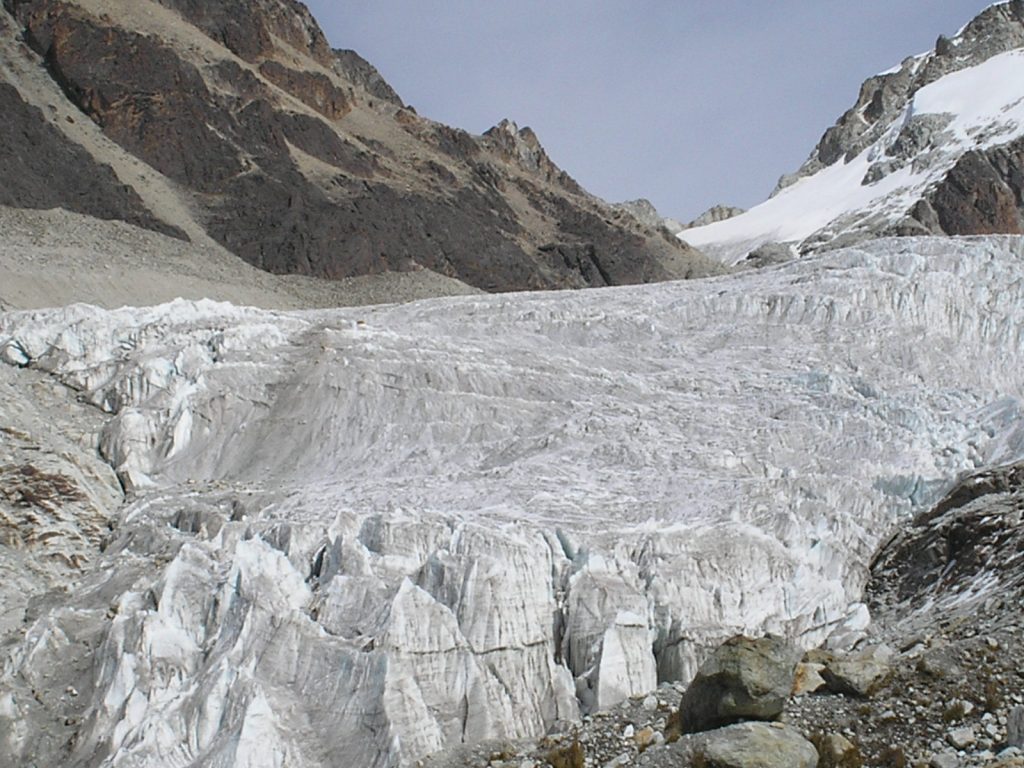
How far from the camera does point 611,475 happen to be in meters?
18.9

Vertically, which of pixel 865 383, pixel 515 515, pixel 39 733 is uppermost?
pixel 865 383

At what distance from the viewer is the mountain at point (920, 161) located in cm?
9119

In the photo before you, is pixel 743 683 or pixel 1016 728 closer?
pixel 1016 728

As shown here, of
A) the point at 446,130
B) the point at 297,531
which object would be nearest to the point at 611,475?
the point at 297,531

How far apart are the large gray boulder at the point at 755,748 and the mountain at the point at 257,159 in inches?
2161

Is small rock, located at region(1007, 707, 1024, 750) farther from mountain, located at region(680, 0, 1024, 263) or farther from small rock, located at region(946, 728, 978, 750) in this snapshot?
mountain, located at region(680, 0, 1024, 263)

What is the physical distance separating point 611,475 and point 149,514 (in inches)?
305

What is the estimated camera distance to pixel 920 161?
108 meters

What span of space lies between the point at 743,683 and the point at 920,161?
351 feet

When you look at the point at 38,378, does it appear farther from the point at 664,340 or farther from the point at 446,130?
the point at 446,130

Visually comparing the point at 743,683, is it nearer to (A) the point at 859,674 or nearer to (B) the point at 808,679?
(B) the point at 808,679

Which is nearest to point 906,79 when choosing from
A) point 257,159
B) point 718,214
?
point 718,214

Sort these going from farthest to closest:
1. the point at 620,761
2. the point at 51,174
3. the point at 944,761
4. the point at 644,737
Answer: the point at 51,174 < the point at 644,737 < the point at 620,761 < the point at 944,761

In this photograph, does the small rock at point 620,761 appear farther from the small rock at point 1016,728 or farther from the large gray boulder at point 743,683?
the small rock at point 1016,728
